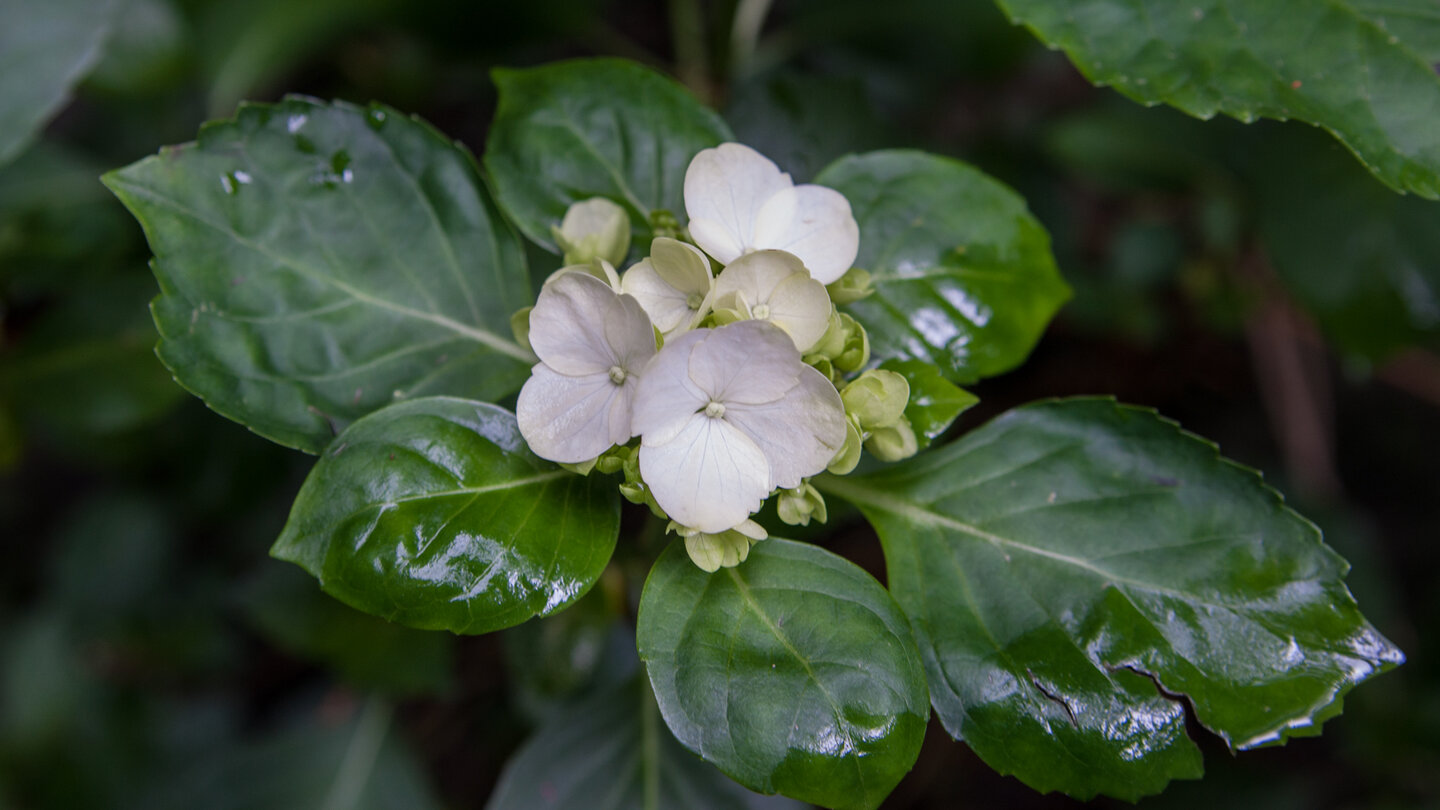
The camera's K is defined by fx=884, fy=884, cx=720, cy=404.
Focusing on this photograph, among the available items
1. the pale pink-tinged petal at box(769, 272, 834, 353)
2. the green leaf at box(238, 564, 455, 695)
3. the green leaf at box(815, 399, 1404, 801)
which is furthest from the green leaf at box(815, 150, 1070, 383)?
the green leaf at box(238, 564, 455, 695)

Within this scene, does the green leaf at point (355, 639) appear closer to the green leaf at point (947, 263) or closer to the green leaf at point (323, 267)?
the green leaf at point (323, 267)

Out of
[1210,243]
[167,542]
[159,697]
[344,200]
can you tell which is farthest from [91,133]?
[1210,243]

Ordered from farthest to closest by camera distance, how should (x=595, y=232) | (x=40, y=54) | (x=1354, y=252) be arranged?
(x=1354, y=252) → (x=40, y=54) → (x=595, y=232)

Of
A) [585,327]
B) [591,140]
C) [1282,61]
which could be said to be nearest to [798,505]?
[585,327]

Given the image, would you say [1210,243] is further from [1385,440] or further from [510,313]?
[510,313]

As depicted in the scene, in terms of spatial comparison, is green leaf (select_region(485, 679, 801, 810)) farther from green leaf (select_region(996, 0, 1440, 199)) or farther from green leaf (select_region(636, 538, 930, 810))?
green leaf (select_region(996, 0, 1440, 199))

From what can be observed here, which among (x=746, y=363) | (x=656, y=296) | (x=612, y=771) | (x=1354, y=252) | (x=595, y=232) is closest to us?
(x=746, y=363)

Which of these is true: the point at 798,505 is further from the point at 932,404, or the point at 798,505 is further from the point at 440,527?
the point at 440,527
